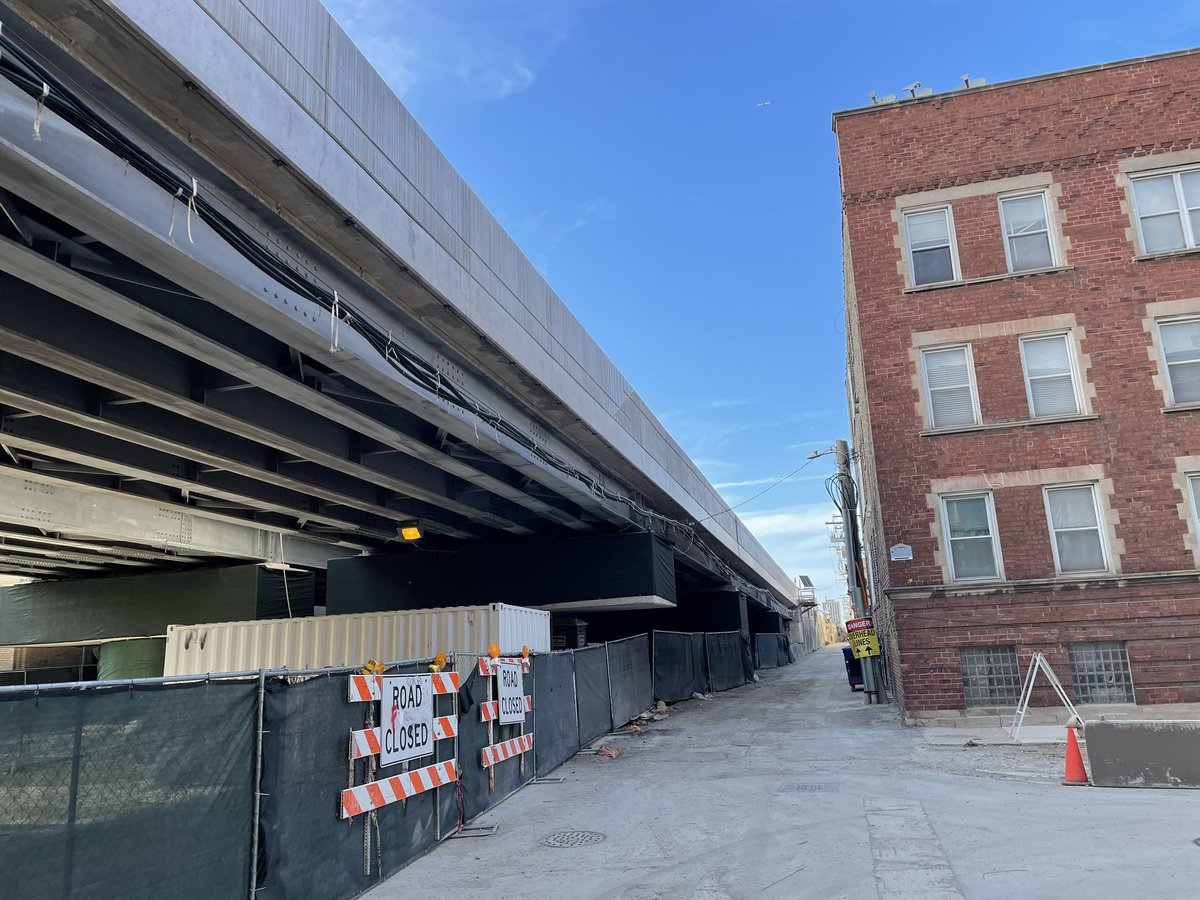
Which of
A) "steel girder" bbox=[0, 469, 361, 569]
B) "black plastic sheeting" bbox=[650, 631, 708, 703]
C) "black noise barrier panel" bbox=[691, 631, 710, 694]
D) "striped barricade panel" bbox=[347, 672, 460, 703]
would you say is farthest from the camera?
"black noise barrier panel" bbox=[691, 631, 710, 694]

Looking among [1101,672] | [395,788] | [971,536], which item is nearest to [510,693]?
[395,788]

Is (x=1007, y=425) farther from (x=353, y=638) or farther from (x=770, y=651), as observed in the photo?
(x=770, y=651)

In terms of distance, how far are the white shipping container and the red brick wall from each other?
7.14 metres

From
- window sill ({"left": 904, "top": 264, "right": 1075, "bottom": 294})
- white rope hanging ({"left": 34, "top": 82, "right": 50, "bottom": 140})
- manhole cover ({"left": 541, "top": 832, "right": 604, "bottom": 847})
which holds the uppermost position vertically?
window sill ({"left": 904, "top": 264, "right": 1075, "bottom": 294})

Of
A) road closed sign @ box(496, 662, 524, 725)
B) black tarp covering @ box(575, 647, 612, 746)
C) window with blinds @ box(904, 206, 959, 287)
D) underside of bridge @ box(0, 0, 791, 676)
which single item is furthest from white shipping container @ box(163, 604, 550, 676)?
window with blinds @ box(904, 206, 959, 287)

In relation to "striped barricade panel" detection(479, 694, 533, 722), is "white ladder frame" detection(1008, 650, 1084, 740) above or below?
below

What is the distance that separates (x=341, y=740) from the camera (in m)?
6.95

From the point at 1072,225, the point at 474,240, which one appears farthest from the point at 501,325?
the point at 1072,225

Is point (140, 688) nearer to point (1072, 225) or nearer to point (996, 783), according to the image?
point (996, 783)

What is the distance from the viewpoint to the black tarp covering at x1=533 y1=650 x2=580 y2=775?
12.4 metres

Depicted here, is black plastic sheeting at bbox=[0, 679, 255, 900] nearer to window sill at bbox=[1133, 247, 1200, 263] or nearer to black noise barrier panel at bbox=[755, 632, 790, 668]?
window sill at bbox=[1133, 247, 1200, 263]

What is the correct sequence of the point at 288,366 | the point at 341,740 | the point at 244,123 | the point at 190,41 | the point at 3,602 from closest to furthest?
the point at 190,41 < the point at 244,123 < the point at 341,740 < the point at 288,366 < the point at 3,602

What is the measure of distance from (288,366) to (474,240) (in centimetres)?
279

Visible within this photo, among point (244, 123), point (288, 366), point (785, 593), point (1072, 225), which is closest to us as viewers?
point (244, 123)
